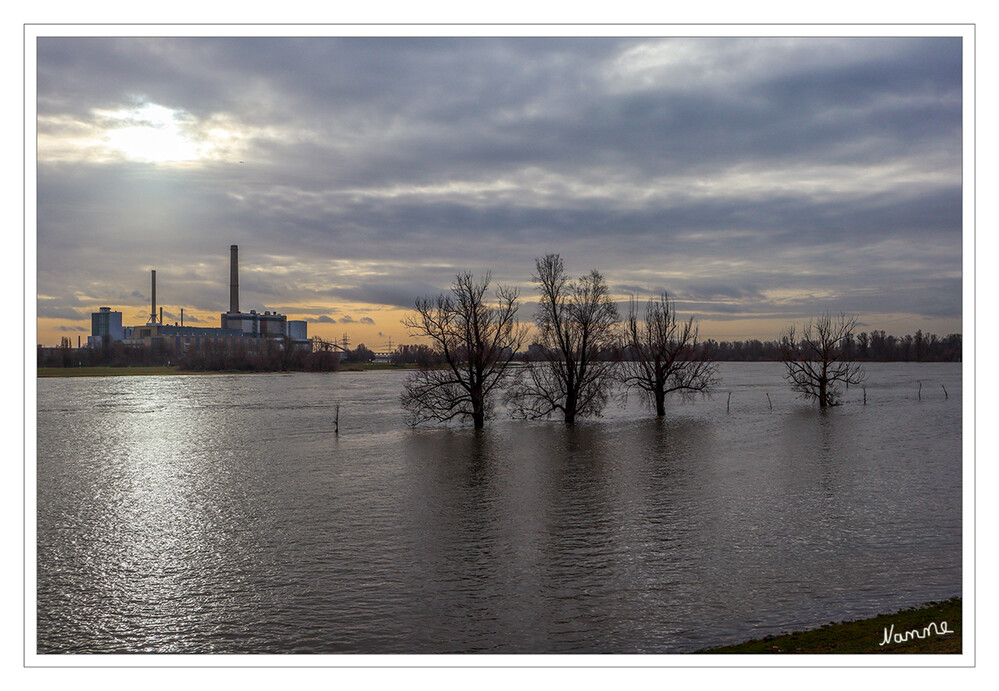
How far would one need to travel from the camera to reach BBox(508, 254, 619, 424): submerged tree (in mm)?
50062

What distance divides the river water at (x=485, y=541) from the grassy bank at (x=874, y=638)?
76cm

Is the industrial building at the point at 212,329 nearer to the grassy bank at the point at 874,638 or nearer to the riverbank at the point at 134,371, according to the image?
the riverbank at the point at 134,371

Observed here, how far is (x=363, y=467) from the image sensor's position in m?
31.2

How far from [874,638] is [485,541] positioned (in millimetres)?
10189

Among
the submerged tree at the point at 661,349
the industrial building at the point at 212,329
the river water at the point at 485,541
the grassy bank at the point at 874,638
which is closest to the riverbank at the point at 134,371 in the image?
the industrial building at the point at 212,329

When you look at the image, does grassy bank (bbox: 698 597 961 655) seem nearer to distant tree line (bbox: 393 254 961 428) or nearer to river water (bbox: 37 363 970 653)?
river water (bbox: 37 363 970 653)

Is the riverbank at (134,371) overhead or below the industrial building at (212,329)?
below

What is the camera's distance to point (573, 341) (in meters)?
50.0

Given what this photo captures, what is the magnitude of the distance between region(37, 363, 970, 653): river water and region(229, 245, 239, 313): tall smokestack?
388ft

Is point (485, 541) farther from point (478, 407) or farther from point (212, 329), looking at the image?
point (212, 329)

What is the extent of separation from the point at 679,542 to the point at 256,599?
34.8 ft

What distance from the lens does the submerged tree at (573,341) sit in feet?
164

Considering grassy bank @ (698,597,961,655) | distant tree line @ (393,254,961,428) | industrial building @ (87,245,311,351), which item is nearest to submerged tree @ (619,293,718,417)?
distant tree line @ (393,254,961,428)
